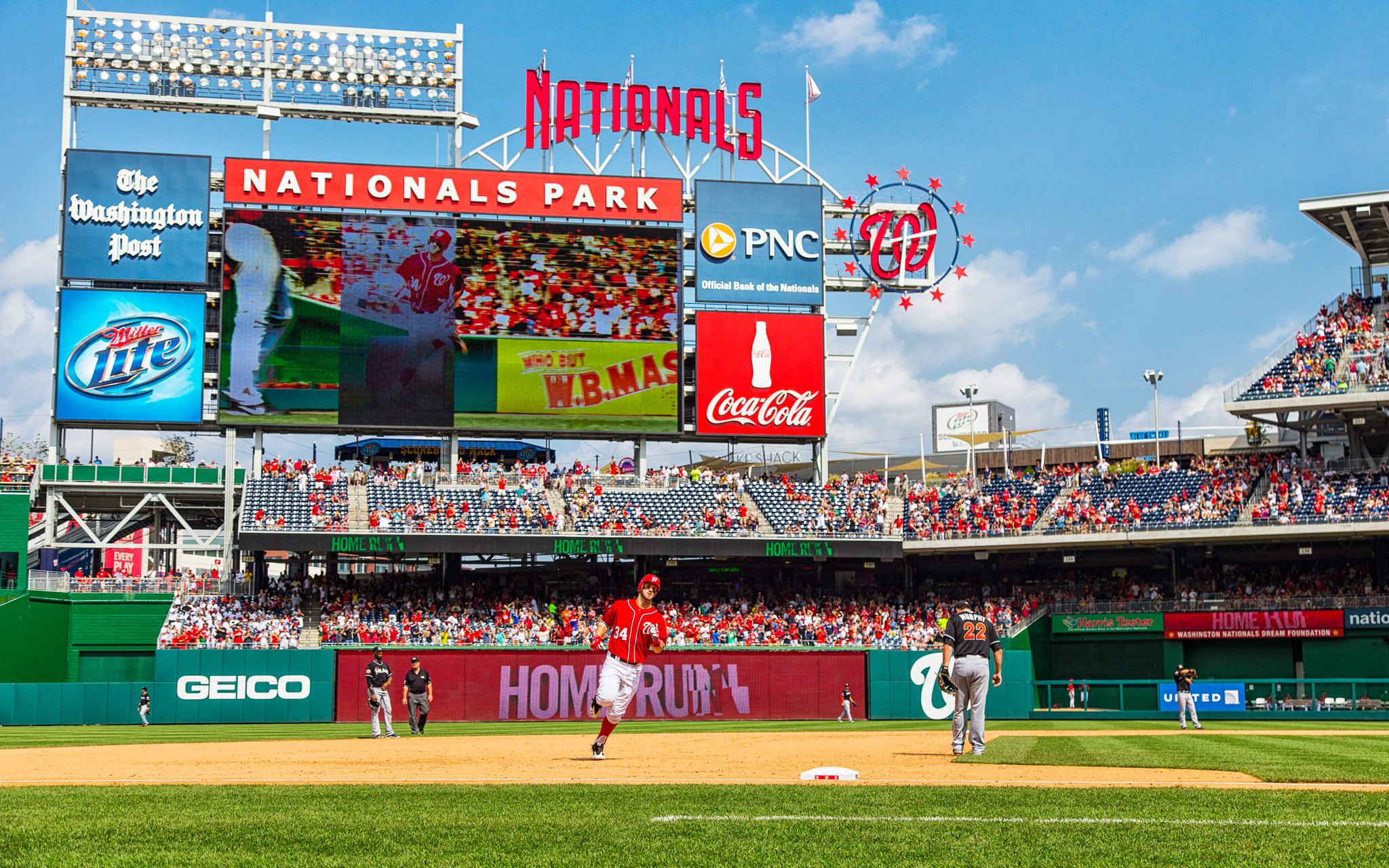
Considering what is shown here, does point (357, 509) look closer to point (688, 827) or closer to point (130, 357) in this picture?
point (130, 357)

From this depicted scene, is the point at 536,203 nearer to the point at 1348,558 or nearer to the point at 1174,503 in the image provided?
the point at 1174,503

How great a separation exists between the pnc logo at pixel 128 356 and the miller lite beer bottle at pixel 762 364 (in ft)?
60.8

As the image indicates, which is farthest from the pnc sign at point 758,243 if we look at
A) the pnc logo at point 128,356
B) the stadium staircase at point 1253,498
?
the pnc logo at point 128,356

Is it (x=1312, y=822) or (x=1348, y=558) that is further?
(x=1348, y=558)

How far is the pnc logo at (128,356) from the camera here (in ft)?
135

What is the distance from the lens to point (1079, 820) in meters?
7.73

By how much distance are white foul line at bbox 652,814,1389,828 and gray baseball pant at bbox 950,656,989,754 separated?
6272 mm

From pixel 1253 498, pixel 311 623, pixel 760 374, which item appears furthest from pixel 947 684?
pixel 1253 498

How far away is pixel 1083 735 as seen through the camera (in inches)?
854

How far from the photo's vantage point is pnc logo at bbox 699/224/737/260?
45594 mm

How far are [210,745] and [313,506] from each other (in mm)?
20113

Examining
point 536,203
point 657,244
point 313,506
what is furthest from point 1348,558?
point 313,506

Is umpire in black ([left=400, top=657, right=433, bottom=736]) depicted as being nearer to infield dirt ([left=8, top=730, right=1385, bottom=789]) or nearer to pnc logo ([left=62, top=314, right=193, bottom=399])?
infield dirt ([left=8, top=730, right=1385, bottom=789])

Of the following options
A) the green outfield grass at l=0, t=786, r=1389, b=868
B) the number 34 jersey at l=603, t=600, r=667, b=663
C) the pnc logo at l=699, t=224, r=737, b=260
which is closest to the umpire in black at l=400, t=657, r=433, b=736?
the number 34 jersey at l=603, t=600, r=667, b=663
